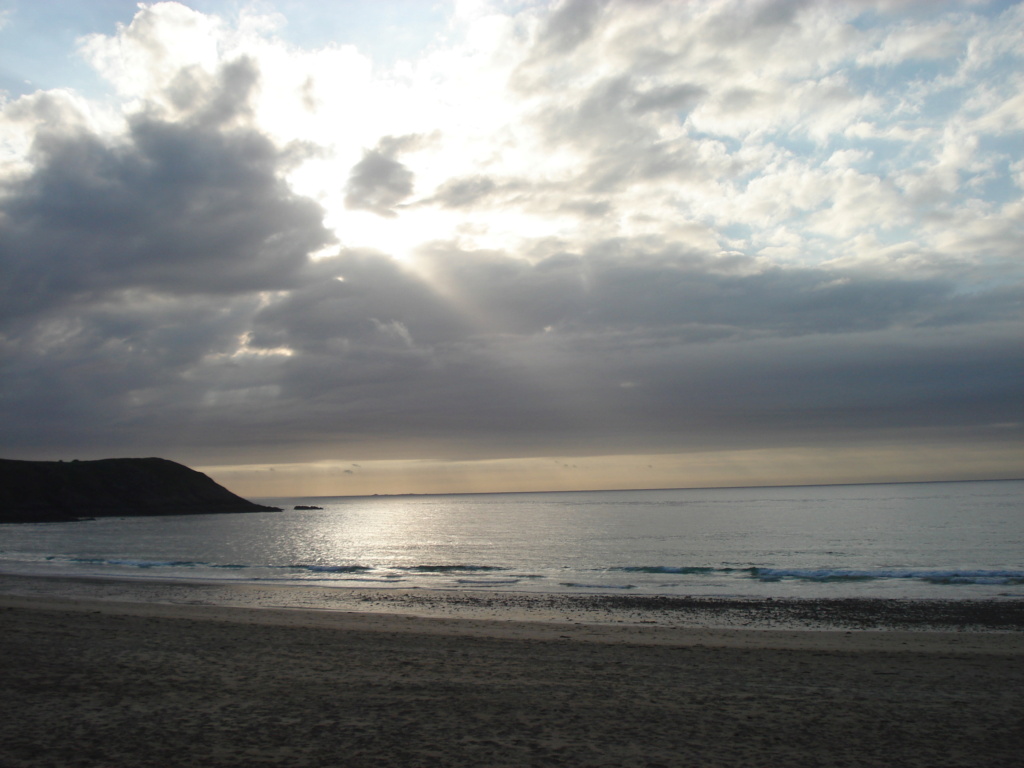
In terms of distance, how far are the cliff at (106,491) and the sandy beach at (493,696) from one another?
131191mm

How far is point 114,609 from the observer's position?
22672 millimetres

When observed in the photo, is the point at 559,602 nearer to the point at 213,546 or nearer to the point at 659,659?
the point at 659,659

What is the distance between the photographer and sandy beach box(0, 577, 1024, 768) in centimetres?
799

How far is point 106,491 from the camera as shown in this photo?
138 m

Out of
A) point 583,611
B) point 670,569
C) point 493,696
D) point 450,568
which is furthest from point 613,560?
point 493,696

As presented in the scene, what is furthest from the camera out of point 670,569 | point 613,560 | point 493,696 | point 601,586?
point 613,560

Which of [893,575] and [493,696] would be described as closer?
[493,696]

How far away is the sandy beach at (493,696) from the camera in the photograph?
7992 mm

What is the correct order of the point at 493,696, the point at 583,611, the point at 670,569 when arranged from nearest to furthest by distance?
the point at 493,696, the point at 583,611, the point at 670,569

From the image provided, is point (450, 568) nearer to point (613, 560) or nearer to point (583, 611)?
point (613, 560)

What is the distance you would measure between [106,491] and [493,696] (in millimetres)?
156212

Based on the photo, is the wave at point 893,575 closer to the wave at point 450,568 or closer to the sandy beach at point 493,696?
the sandy beach at point 493,696

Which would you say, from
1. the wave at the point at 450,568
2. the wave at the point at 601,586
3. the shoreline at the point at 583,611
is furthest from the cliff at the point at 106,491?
the wave at the point at 601,586

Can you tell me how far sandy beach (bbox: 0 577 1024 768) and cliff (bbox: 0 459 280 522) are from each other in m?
131
